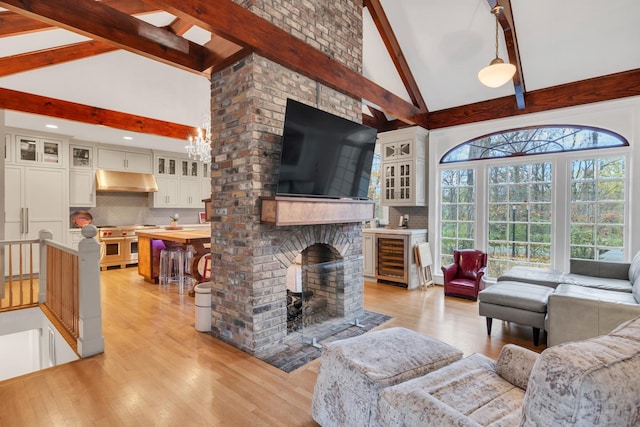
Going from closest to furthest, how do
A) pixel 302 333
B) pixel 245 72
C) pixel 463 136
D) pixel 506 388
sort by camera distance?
1. pixel 506 388
2. pixel 245 72
3. pixel 302 333
4. pixel 463 136

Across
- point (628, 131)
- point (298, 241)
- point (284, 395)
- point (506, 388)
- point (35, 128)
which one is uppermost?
point (35, 128)

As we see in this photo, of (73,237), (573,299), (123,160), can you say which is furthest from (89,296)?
(123,160)

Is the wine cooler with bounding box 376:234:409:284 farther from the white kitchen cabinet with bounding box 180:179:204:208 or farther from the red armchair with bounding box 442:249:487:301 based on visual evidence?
the white kitchen cabinet with bounding box 180:179:204:208

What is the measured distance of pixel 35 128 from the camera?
576 centimetres

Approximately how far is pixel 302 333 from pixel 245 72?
2.57m

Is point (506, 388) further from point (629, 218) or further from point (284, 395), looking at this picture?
point (629, 218)

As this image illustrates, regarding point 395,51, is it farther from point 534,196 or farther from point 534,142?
point 534,196

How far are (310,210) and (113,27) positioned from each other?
226 cm

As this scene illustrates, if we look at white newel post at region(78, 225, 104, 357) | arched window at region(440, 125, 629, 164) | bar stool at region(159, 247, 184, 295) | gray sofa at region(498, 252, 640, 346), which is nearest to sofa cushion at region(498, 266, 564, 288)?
gray sofa at region(498, 252, 640, 346)

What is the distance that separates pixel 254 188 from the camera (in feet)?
9.48

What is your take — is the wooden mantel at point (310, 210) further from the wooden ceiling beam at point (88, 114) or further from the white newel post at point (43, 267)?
the wooden ceiling beam at point (88, 114)

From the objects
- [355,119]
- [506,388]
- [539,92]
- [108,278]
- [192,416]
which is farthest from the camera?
[108,278]

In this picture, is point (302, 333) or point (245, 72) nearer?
point (245, 72)

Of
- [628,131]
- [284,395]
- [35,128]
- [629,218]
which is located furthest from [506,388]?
[35,128]
